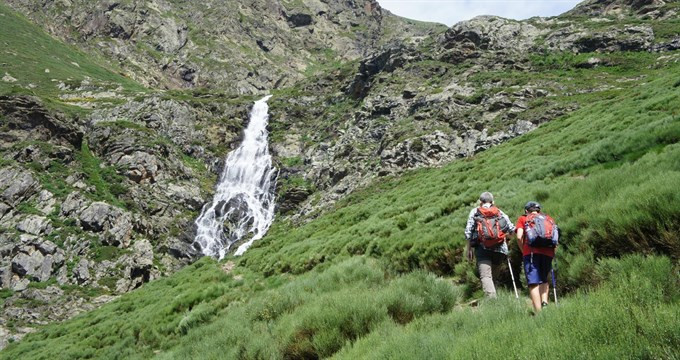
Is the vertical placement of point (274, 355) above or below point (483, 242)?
below

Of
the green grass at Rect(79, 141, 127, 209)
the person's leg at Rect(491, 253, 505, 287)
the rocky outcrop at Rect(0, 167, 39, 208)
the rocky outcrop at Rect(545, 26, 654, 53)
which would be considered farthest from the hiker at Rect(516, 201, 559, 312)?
the rocky outcrop at Rect(545, 26, 654, 53)

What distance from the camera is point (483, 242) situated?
21.1 ft

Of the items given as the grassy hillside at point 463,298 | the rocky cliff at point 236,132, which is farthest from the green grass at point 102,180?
the grassy hillside at point 463,298

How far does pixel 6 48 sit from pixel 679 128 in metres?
136

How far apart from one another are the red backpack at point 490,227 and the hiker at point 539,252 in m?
0.73

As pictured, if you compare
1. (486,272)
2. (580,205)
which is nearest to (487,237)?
(486,272)

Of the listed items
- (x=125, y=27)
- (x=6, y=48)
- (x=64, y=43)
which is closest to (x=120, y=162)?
(x=6, y=48)

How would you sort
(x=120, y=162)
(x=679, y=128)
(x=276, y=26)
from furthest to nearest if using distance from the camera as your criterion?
(x=276, y=26) → (x=120, y=162) → (x=679, y=128)

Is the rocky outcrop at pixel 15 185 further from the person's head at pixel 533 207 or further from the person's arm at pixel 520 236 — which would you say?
the person's head at pixel 533 207

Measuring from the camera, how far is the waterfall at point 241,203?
50.8 meters

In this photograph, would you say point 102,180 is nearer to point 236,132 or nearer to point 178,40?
point 236,132

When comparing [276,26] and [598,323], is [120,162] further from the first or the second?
[276,26]

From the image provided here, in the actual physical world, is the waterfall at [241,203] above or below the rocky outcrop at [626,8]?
below

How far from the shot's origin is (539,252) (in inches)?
216
